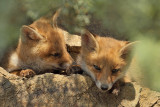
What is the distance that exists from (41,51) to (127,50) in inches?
58.8

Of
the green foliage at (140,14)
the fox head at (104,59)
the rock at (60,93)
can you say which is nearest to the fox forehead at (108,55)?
the fox head at (104,59)

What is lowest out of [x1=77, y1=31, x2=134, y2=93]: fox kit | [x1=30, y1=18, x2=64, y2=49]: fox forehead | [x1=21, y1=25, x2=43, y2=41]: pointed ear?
[x1=21, y1=25, x2=43, y2=41]: pointed ear

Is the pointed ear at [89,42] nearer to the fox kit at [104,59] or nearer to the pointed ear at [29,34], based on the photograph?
the fox kit at [104,59]

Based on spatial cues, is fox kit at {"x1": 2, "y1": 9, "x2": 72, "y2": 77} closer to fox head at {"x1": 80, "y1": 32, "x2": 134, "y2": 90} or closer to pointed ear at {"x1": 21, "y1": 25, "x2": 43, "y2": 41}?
pointed ear at {"x1": 21, "y1": 25, "x2": 43, "y2": 41}

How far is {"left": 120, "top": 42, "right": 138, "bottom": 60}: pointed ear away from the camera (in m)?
3.60

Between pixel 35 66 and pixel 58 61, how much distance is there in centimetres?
42

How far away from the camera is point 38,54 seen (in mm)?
4199

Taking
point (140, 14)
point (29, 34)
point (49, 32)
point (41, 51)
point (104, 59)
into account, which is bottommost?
point (41, 51)

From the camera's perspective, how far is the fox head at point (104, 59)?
135 inches

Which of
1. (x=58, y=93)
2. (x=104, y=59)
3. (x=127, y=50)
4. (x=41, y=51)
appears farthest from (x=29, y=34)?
(x=127, y=50)

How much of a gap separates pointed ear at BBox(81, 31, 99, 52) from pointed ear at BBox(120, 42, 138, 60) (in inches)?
15.7

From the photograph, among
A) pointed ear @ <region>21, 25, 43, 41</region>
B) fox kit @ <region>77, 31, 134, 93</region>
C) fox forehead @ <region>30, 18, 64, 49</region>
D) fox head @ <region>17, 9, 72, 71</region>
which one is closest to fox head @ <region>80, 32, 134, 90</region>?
fox kit @ <region>77, 31, 134, 93</region>

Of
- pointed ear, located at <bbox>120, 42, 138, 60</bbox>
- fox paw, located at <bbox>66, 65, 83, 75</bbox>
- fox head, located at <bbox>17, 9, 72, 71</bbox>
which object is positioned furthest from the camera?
fox head, located at <bbox>17, 9, 72, 71</bbox>

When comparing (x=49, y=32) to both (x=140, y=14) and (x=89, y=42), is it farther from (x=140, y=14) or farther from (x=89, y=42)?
(x=140, y=14)
